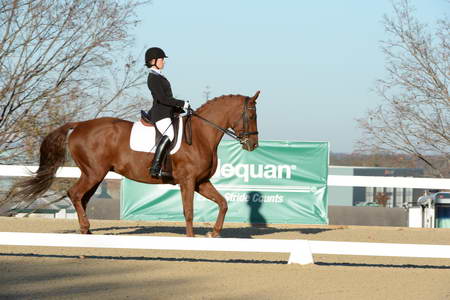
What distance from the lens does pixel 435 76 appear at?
1850cm

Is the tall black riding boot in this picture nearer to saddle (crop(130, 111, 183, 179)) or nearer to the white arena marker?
saddle (crop(130, 111, 183, 179))

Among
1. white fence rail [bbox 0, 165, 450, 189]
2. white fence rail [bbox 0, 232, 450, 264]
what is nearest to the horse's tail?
white fence rail [bbox 0, 165, 450, 189]

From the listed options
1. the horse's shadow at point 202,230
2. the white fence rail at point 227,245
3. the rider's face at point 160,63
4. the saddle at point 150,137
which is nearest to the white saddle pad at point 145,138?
the saddle at point 150,137

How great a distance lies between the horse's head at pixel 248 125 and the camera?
10.9m

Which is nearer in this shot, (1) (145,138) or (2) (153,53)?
(2) (153,53)

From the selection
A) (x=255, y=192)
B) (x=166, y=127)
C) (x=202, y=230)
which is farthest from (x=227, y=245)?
(x=255, y=192)

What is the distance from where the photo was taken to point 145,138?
35.9 ft

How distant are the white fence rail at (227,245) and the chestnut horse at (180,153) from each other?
2204mm

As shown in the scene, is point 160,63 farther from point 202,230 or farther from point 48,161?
point 202,230

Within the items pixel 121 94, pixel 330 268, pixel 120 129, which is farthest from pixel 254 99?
pixel 121 94

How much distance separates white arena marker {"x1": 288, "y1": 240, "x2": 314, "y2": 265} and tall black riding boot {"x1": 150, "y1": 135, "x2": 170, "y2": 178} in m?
2.94

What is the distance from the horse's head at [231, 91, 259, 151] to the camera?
10914mm

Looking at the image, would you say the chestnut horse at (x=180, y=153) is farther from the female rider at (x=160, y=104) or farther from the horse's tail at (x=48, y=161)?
the female rider at (x=160, y=104)

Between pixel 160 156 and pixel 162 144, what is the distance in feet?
0.61
